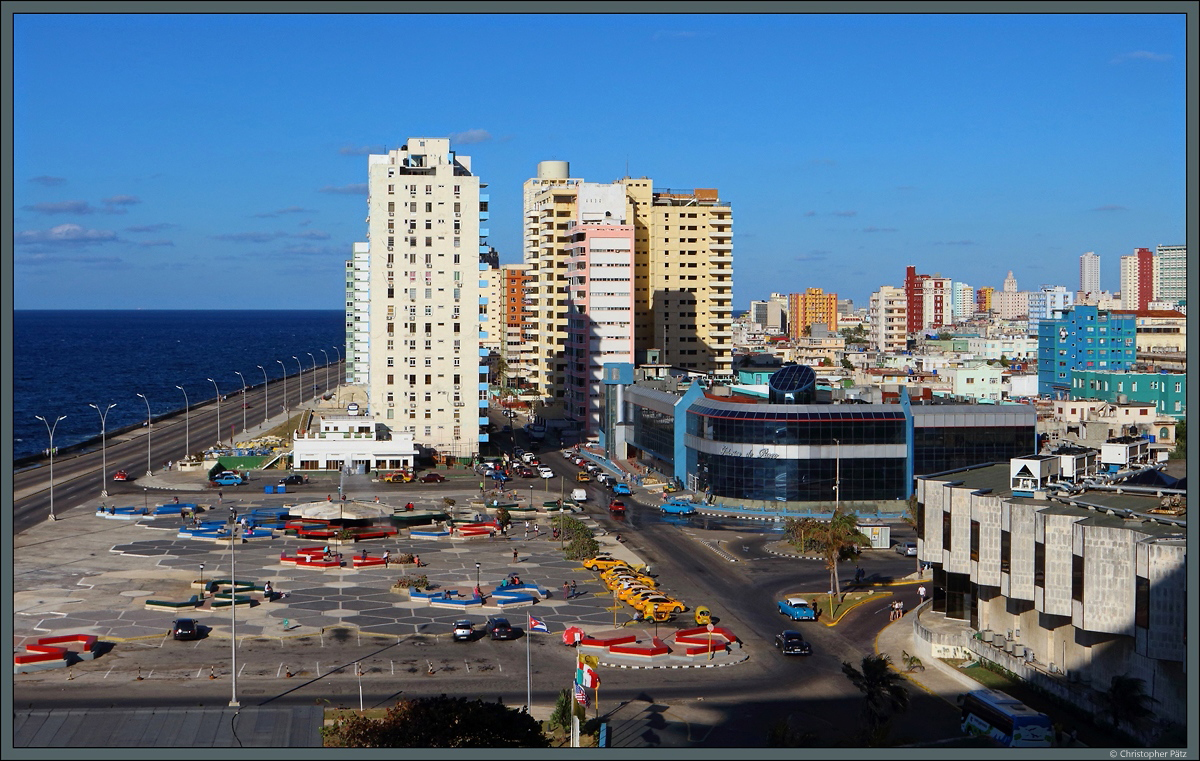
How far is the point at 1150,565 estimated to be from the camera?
4359cm

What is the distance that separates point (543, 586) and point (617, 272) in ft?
270

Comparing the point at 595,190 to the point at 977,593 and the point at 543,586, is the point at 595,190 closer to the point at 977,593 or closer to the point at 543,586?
the point at 543,586

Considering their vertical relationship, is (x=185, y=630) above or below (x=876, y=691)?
below

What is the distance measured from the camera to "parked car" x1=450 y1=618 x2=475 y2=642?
6008cm

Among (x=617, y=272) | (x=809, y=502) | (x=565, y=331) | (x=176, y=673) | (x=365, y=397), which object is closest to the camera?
(x=176, y=673)

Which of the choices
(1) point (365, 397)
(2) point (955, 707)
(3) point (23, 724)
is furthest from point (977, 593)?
(1) point (365, 397)

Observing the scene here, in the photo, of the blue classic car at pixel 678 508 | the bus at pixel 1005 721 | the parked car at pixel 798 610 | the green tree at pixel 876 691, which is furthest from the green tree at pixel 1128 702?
the blue classic car at pixel 678 508

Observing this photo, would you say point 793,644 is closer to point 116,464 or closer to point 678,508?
point 678,508

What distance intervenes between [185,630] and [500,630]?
15.2 metres

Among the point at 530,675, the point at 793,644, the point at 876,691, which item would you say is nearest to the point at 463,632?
the point at 530,675

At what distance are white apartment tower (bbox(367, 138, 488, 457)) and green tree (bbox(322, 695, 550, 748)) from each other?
288 feet

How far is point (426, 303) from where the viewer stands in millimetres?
128250

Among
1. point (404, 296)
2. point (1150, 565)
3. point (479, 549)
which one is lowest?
point (479, 549)

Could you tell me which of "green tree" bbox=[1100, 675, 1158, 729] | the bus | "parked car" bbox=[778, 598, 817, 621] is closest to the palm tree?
"parked car" bbox=[778, 598, 817, 621]
